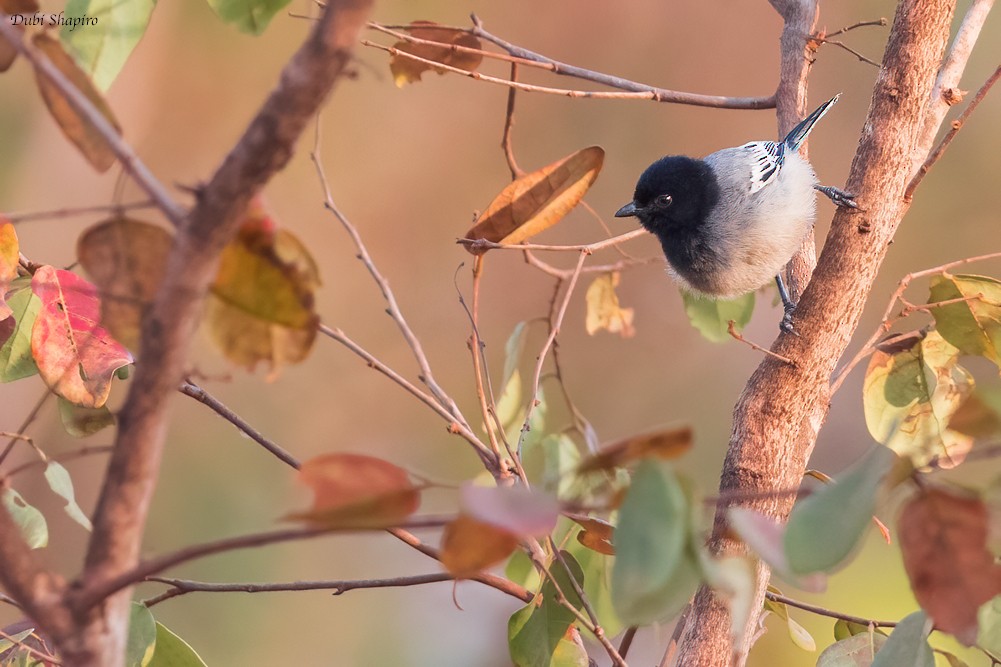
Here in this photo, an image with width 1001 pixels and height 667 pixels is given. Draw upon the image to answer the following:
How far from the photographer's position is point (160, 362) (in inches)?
17.0

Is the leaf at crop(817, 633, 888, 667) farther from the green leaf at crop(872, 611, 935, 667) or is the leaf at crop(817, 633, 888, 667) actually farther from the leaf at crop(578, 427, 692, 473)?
the leaf at crop(578, 427, 692, 473)

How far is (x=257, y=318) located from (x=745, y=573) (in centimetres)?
30

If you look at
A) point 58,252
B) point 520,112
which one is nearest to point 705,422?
point 520,112

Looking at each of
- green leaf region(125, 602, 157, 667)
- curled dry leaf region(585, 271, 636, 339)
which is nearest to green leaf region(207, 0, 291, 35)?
green leaf region(125, 602, 157, 667)

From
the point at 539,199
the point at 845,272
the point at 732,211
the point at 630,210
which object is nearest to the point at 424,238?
the point at 630,210

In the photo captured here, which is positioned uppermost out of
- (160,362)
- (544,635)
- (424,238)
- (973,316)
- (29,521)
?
(160,362)

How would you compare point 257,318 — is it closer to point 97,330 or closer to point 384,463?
point 384,463

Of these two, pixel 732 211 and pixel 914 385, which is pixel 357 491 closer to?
pixel 914 385

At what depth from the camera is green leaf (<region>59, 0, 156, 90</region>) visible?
783mm

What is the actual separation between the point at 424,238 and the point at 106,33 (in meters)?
2.10

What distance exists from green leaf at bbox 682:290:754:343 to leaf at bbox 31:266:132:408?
0.97m

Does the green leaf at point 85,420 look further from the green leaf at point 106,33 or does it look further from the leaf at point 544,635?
the leaf at point 544,635

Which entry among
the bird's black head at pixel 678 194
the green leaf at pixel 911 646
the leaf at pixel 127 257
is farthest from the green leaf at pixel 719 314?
the leaf at pixel 127 257

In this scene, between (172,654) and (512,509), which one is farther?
(172,654)
